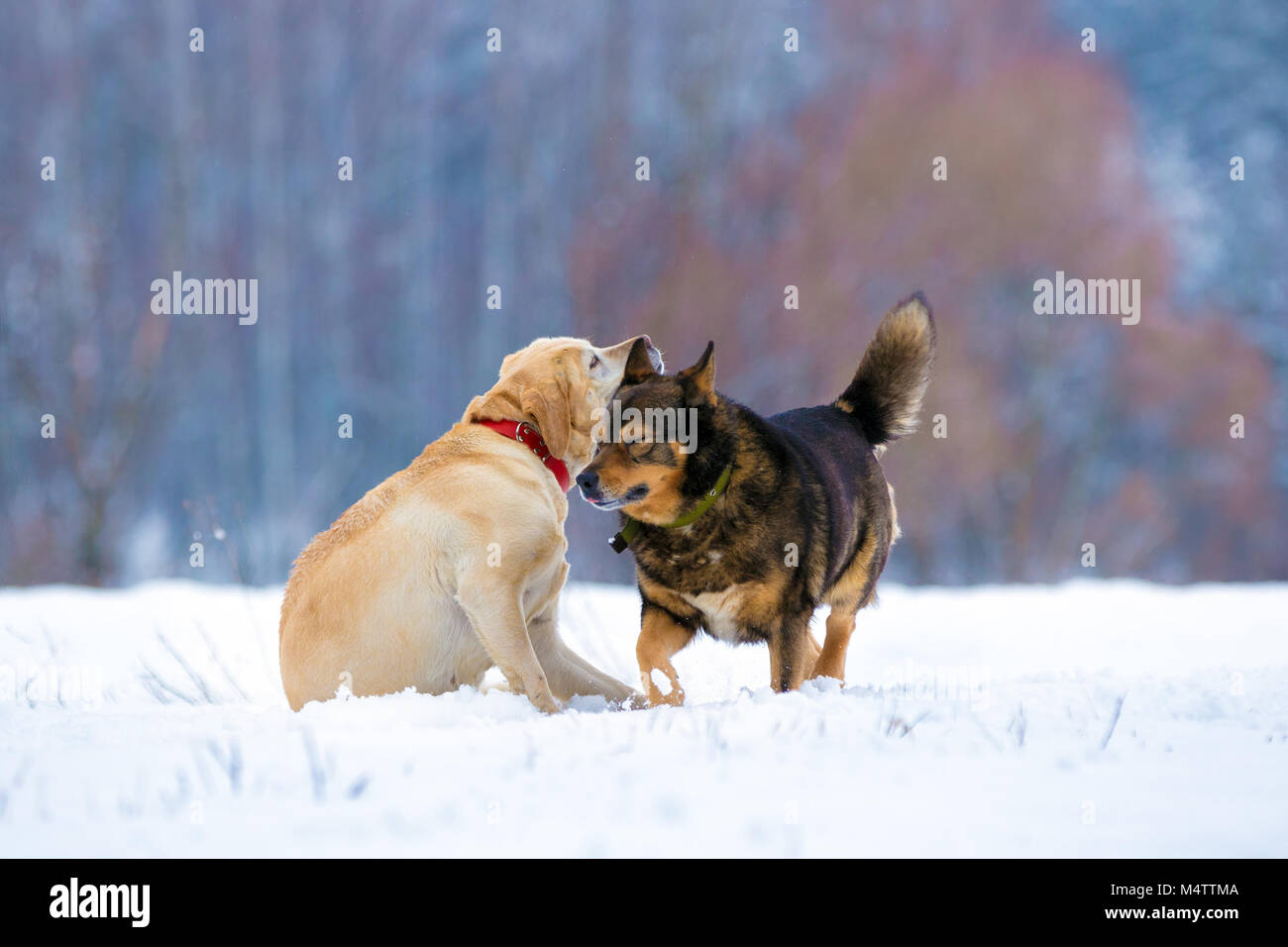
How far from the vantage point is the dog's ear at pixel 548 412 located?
444 cm

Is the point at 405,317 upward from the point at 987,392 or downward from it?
upward

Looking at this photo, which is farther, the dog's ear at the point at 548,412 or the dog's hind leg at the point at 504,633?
the dog's ear at the point at 548,412

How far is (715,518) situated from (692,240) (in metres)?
11.2

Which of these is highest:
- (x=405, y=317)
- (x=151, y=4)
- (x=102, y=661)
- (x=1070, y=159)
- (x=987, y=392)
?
(x=151, y=4)

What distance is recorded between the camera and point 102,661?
6492 millimetres

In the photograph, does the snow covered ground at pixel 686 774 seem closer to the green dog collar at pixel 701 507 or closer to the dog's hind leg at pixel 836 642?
the dog's hind leg at pixel 836 642

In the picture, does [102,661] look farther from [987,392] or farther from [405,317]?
[987,392]

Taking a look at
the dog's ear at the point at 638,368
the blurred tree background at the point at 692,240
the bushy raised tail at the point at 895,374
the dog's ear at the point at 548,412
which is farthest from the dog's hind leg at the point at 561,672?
the blurred tree background at the point at 692,240

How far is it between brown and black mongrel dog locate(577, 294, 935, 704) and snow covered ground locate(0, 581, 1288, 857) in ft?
1.13

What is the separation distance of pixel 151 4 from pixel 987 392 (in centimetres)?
1150

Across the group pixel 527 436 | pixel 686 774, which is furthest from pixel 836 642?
pixel 686 774

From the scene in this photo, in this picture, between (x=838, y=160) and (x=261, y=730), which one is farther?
(x=838, y=160)

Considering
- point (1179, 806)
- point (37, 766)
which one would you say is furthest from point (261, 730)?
point (1179, 806)
